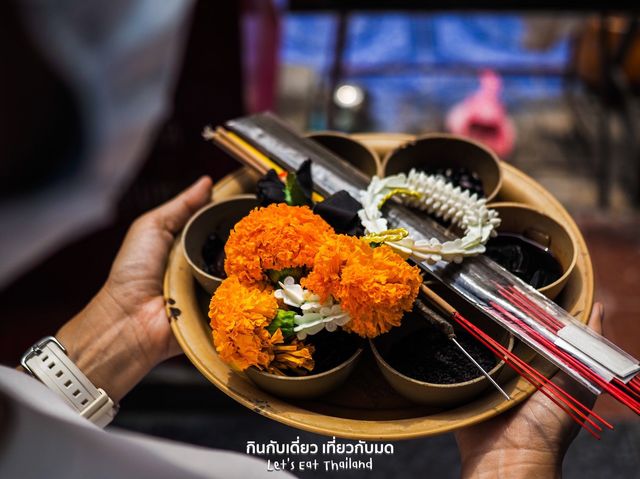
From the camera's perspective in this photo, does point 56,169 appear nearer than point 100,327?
No

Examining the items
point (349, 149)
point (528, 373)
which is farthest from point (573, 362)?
point (349, 149)

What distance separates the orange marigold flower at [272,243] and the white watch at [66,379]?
1.08ft

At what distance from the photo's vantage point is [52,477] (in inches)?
25.1

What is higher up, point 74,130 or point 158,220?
point 158,220

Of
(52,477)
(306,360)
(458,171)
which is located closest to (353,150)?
(458,171)

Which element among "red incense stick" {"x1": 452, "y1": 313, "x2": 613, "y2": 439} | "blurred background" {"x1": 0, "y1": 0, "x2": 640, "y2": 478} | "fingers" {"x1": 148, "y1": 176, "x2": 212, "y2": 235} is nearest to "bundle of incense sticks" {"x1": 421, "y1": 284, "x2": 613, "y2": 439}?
"red incense stick" {"x1": 452, "y1": 313, "x2": 613, "y2": 439}

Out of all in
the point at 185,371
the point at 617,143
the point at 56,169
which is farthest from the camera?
the point at 56,169

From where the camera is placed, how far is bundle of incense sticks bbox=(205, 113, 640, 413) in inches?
30.4

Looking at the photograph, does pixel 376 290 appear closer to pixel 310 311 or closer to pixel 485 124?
pixel 310 311

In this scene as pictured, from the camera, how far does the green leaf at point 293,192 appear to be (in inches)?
36.8

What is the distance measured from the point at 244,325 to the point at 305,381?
4.6 inches

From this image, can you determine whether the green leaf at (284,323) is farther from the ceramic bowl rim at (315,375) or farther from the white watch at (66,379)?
the white watch at (66,379)

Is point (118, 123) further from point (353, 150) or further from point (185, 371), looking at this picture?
point (353, 150)

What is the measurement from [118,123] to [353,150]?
1.74 m
